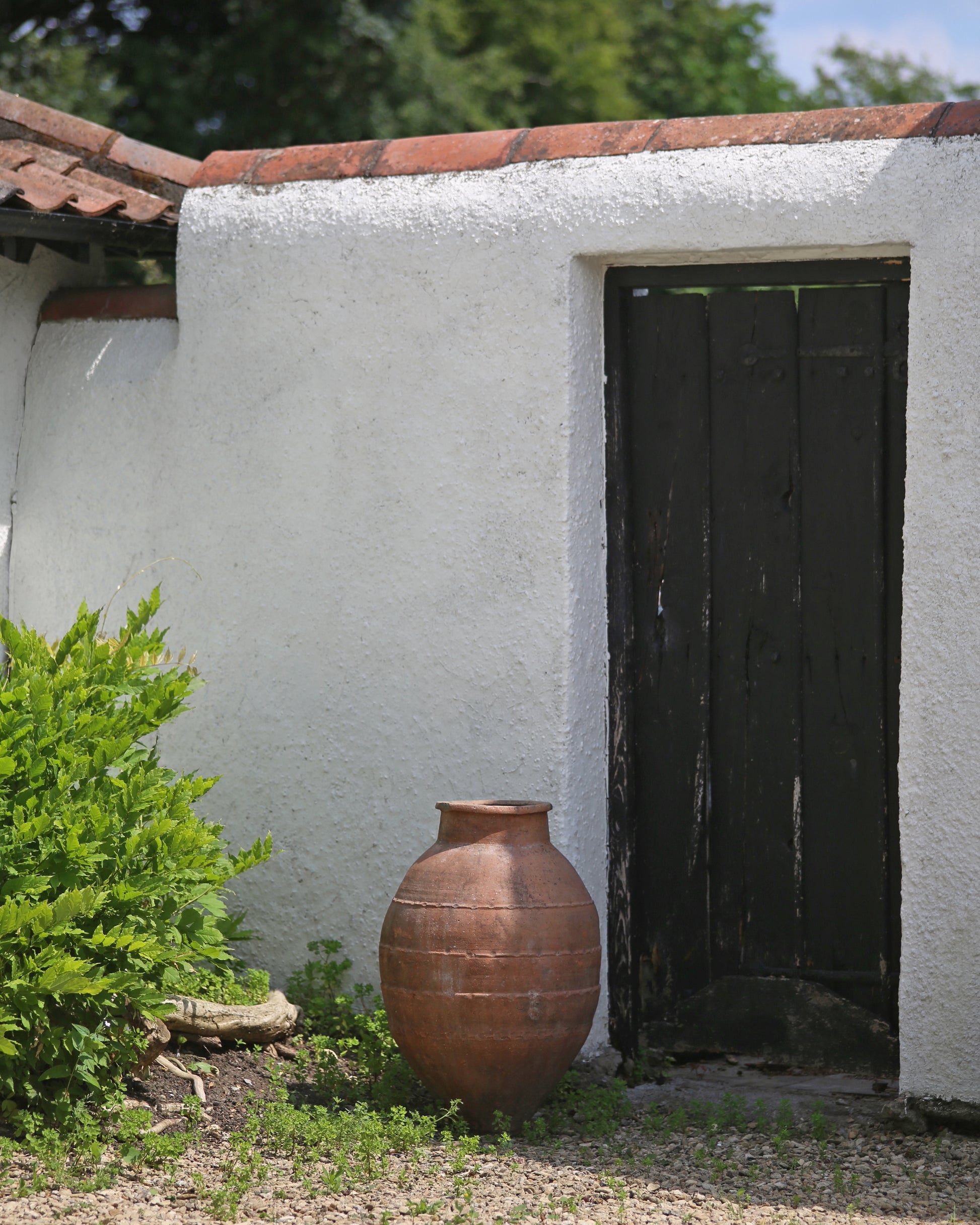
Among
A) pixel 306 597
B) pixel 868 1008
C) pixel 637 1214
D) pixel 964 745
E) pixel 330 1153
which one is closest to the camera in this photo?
pixel 637 1214

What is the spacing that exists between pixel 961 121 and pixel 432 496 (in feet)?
5.57

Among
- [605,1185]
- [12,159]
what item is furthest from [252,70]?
[605,1185]

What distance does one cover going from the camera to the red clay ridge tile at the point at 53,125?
4469 millimetres

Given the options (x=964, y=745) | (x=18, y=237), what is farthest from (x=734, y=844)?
(x=18, y=237)

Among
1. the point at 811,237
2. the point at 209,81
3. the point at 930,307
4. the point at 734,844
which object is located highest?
the point at 209,81

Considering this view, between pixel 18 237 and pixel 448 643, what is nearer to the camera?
Result: pixel 448 643

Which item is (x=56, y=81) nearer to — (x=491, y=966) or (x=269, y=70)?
(x=269, y=70)

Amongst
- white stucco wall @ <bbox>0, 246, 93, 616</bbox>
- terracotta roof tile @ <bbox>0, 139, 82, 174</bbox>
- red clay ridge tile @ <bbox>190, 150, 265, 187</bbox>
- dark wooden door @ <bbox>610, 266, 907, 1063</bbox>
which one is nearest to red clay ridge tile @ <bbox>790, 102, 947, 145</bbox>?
dark wooden door @ <bbox>610, 266, 907, 1063</bbox>

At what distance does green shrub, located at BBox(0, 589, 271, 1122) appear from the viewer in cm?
285

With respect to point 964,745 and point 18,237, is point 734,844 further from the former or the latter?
point 18,237

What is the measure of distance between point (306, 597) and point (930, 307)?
1931mm

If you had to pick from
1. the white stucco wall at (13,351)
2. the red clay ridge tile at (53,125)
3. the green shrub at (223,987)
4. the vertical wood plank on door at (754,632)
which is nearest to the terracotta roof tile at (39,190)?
the white stucco wall at (13,351)

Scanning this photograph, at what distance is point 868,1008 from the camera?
3.58 metres

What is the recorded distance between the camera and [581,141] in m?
3.61
